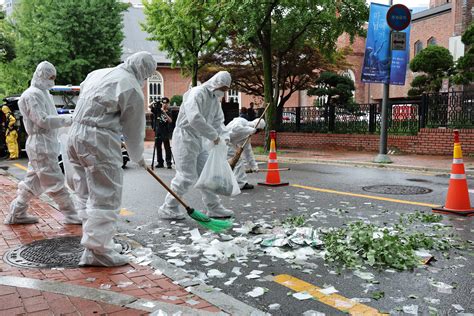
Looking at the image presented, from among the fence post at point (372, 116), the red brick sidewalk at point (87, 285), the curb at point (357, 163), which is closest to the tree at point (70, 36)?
the curb at point (357, 163)

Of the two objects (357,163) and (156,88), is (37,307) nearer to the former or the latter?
(357,163)

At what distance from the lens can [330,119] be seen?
19.1 metres

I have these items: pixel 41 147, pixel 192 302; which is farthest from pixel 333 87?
pixel 192 302

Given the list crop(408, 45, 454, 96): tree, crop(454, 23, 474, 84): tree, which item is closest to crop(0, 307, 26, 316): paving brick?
crop(454, 23, 474, 84): tree

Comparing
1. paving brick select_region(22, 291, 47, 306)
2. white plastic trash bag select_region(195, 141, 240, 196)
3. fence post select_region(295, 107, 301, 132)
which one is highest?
fence post select_region(295, 107, 301, 132)

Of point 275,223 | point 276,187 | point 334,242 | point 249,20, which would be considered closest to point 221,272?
point 334,242

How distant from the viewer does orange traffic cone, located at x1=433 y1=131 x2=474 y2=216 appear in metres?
6.27

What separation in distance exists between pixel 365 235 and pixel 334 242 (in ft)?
1.05

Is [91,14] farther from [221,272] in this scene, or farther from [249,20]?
[221,272]

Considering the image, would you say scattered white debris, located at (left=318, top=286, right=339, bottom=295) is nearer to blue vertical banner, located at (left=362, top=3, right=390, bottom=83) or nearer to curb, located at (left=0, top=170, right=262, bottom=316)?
curb, located at (left=0, top=170, right=262, bottom=316)

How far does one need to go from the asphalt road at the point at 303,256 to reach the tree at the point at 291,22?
840cm

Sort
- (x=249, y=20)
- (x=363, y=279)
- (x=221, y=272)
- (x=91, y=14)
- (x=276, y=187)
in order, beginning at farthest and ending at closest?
(x=91, y=14), (x=249, y=20), (x=276, y=187), (x=221, y=272), (x=363, y=279)

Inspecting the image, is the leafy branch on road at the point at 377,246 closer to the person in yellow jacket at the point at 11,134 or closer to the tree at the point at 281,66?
A: the person in yellow jacket at the point at 11,134

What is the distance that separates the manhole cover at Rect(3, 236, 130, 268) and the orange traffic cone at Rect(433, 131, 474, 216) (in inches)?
166
